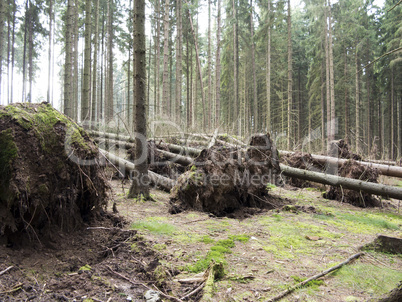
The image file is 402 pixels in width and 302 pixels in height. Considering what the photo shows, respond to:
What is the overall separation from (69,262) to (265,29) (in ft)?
65.0

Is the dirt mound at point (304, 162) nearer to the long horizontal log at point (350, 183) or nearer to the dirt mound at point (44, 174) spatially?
the long horizontal log at point (350, 183)

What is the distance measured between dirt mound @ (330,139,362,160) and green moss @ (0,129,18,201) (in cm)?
856

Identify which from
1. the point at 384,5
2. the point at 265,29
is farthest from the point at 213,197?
the point at 384,5

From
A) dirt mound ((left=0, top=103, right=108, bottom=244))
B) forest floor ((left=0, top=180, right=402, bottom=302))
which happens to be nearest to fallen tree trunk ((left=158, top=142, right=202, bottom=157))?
forest floor ((left=0, top=180, right=402, bottom=302))

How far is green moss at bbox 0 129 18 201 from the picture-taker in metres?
2.57

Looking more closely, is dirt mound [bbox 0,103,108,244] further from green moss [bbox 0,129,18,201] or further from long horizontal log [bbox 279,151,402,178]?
long horizontal log [bbox 279,151,402,178]

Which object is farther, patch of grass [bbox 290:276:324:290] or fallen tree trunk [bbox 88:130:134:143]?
fallen tree trunk [bbox 88:130:134:143]

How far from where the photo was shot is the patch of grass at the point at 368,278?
93.4 inches

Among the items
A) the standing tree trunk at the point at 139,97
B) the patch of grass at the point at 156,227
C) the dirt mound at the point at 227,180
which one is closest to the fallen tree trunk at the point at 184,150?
the dirt mound at the point at 227,180

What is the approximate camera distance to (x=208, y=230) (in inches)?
151

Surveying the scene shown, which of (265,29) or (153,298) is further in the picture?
(265,29)

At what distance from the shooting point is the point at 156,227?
12.2ft

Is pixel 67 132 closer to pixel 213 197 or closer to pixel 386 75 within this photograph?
pixel 213 197

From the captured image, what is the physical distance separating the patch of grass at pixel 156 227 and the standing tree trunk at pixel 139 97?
70.1 inches
